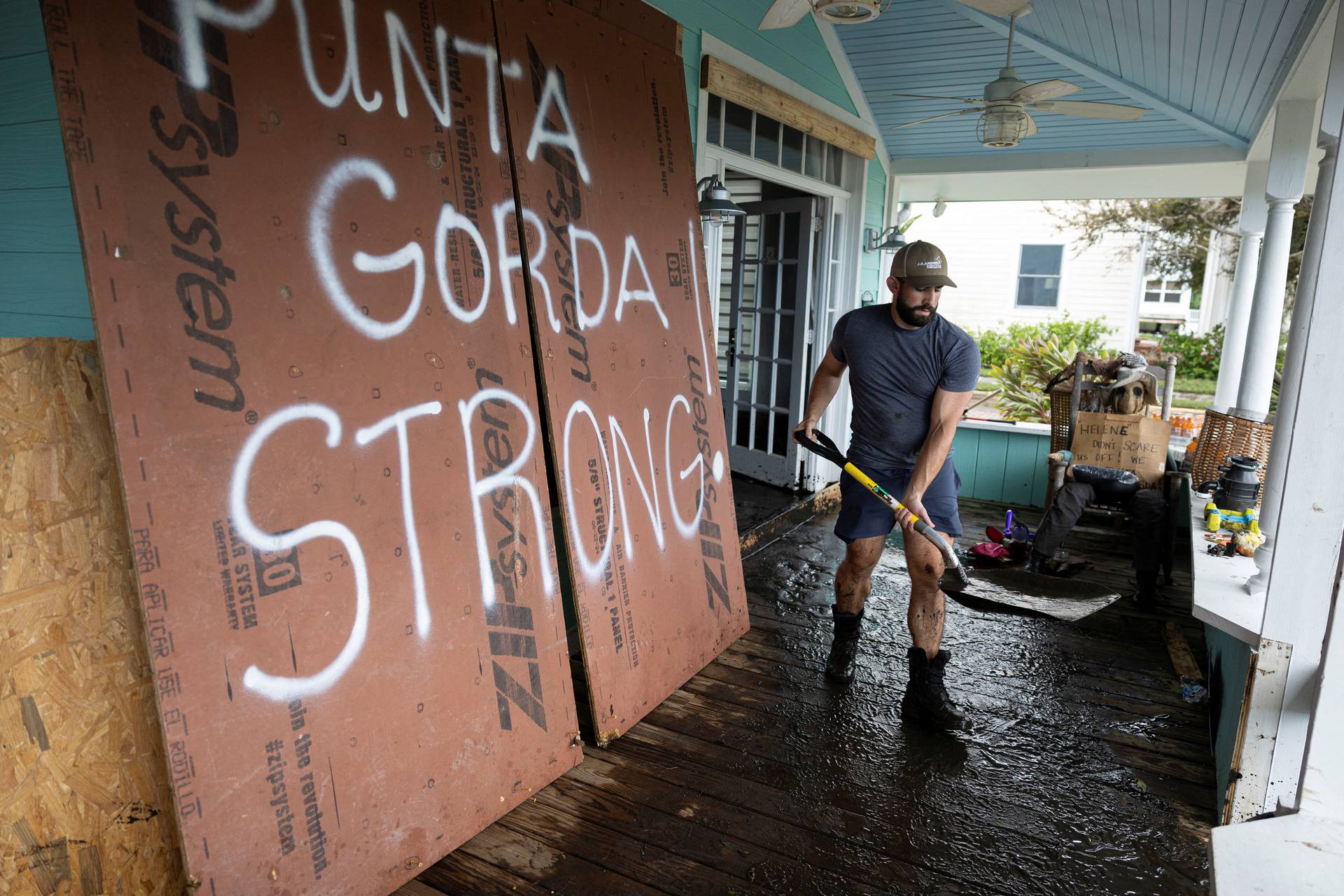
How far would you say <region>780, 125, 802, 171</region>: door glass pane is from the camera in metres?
5.52

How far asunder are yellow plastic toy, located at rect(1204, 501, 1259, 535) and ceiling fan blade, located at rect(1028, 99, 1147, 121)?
2.34m

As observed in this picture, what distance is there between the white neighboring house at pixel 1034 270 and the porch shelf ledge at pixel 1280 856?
12889mm

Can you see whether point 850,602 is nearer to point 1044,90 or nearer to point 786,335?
point 1044,90

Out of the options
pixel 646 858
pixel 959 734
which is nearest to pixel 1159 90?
pixel 959 734

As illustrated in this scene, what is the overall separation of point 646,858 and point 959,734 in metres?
1.32

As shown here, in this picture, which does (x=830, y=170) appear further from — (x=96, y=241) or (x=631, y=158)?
(x=96, y=241)

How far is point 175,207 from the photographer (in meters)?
1.74

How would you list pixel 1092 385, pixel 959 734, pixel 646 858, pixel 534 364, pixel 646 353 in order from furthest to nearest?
pixel 1092 385
pixel 646 353
pixel 959 734
pixel 534 364
pixel 646 858

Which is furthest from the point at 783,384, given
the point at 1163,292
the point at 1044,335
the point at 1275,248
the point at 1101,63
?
the point at 1163,292

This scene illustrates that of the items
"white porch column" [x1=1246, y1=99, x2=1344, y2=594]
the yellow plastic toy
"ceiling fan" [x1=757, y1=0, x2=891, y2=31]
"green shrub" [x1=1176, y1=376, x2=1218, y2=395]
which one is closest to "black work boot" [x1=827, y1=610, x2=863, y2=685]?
"white porch column" [x1=1246, y1=99, x2=1344, y2=594]

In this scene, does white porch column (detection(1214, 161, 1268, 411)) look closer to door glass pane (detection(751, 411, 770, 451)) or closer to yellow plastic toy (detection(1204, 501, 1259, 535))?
yellow plastic toy (detection(1204, 501, 1259, 535))

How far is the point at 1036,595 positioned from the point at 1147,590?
23.7 inches

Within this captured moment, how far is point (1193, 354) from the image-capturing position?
14.8 meters

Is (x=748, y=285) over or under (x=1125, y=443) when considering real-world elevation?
over
